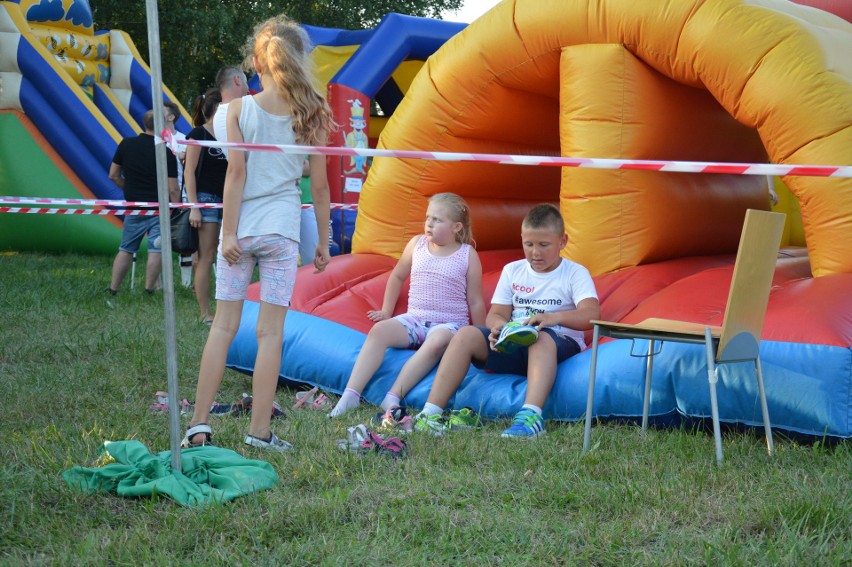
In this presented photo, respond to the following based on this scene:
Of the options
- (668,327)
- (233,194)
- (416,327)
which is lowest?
(416,327)

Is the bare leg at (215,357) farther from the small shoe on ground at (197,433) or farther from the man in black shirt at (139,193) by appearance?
the man in black shirt at (139,193)

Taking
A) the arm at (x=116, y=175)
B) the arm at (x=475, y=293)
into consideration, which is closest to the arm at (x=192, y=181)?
the arm at (x=116, y=175)

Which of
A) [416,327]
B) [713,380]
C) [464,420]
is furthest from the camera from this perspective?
[416,327]

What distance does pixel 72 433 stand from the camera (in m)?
4.05

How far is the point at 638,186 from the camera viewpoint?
5250mm

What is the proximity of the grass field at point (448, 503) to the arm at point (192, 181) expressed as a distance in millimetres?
2724

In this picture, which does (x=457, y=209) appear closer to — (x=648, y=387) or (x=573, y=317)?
(x=573, y=317)

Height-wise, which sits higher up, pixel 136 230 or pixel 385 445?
pixel 385 445

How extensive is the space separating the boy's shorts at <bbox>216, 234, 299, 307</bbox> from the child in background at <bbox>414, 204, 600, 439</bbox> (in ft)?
2.88

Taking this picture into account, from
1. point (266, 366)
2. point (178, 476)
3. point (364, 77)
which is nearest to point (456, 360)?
point (266, 366)

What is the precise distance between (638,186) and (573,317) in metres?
1.03

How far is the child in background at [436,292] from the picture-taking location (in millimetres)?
4984

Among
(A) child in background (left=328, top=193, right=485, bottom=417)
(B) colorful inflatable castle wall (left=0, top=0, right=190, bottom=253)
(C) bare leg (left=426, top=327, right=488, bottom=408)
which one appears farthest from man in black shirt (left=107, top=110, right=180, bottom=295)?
(C) bare leg (left=426, top=327, right=488, bottom=408)

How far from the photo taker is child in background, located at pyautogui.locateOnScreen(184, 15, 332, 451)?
393cm
